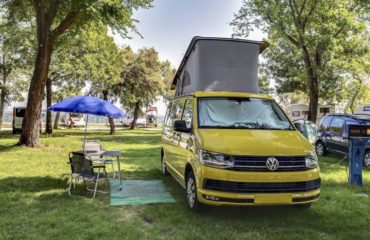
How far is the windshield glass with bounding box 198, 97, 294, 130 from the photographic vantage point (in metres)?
6.03

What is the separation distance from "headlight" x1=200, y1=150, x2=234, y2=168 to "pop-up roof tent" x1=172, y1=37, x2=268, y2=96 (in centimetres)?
361

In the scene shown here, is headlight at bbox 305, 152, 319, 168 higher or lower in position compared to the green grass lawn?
Answer: higher

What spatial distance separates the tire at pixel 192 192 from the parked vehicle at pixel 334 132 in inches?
341

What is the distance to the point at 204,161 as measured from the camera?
522cm

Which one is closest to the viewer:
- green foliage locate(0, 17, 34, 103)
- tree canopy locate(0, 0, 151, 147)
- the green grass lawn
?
the green grass lawn

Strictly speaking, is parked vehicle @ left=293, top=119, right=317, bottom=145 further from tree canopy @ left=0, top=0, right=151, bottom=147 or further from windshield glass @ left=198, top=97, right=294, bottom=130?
windshield glass @ left=198, top=97, right=294, bottom=130

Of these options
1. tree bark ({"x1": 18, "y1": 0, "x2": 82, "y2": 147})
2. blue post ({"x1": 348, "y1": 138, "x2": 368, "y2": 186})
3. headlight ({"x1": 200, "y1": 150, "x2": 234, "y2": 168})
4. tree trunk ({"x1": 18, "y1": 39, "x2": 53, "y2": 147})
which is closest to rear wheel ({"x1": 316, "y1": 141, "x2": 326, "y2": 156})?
blue post ({"x1": 348, "y1": 138, "x2": 368, "y2": 186})

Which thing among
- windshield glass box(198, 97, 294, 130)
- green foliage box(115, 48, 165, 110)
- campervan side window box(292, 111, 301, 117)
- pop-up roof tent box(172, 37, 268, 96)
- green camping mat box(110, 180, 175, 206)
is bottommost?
green camping mat box(110, 180, 175, 206)

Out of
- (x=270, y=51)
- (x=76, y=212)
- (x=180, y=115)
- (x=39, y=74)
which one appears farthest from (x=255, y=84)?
(x=270, y=51)

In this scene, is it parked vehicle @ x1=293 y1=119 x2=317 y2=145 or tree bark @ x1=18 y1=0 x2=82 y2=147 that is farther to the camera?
parked vehicle @ x1=293 y1=119 x2=317 y2=145

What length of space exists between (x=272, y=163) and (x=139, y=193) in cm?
338

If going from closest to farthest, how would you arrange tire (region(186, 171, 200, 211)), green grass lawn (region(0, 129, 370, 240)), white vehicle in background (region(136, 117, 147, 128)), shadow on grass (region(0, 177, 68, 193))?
1. green grass lawn (region(0, 129, 370, 240))
2. tire (region(186, 171, 200, 211))
3. shadow on grass (region(0, 177, 68, 193))
4. white vehicle in background (region(136, 117, 147, 128))

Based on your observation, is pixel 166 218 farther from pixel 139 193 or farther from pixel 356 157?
pixel 356 157

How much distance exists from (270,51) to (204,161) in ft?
87.7
